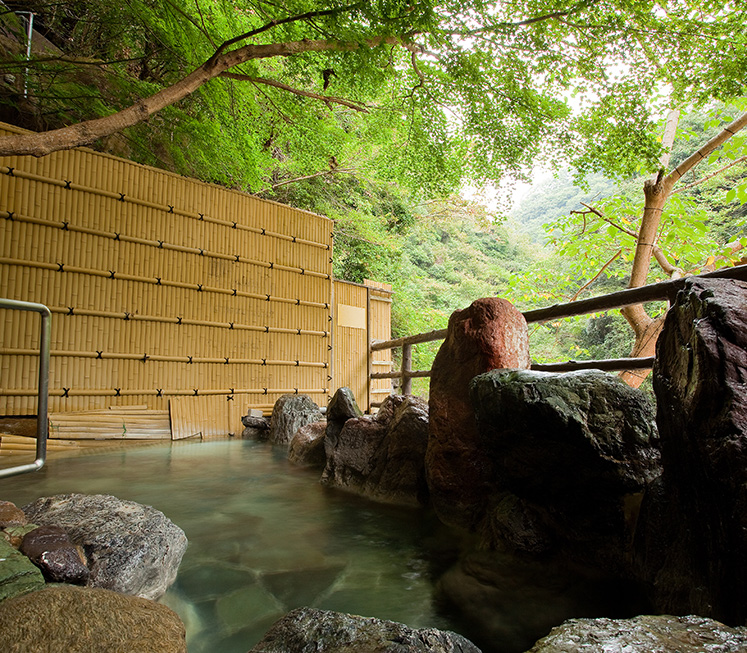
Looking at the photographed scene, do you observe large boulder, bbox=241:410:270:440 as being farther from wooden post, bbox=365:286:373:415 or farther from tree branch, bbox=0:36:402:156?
tree branch, bbox=0:36:402:156

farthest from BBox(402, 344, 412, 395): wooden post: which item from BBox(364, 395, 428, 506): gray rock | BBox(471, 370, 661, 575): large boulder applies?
BBox(471, 370, 661, 575): large boulder

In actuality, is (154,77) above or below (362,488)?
above

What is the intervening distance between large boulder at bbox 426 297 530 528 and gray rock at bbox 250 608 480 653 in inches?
60.3

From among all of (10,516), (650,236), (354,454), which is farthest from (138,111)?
(650,236)

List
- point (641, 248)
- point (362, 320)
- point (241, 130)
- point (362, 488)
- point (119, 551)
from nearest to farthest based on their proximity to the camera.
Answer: point (119, 551) → point (362, 488) → point (641, 248) → point (241, 130) → point (362, 320)

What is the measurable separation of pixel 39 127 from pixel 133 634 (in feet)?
28.7

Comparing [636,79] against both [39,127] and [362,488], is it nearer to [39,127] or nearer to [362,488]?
[362,488]

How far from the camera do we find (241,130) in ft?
25.4

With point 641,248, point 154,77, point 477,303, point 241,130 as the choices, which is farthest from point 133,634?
point 154,77

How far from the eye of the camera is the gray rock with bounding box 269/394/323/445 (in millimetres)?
7297

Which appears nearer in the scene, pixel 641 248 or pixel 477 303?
pixel 477 303

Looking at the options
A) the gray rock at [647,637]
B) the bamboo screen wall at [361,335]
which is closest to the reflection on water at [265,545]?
the gray rock at [647,637]

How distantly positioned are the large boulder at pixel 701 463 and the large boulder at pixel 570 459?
0.83 ft

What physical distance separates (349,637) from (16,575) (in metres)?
1.22
